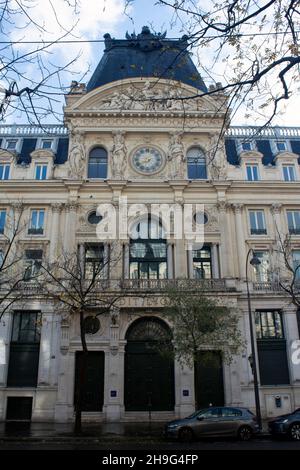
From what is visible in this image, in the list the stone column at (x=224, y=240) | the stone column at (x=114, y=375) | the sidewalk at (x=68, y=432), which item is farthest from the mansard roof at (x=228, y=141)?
the sidewalk at (x=68, y=432)

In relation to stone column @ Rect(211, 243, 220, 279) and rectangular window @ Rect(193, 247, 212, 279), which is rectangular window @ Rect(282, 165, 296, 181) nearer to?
stone column @ Rect(211, 243, 220, 279)

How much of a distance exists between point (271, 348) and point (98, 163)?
1991cm

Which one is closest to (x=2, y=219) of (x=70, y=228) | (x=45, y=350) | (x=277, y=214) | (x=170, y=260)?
(x=70, y=228)

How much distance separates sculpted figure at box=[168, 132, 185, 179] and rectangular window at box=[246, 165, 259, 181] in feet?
18.6

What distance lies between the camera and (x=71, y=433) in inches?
781

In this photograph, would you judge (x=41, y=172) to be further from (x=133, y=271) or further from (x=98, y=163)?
(x=133, y=271)

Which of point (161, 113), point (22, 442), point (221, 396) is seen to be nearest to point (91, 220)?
point (161, 113)

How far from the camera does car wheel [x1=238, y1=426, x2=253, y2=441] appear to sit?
1753cm

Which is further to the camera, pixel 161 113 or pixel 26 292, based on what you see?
pixel 161 113
